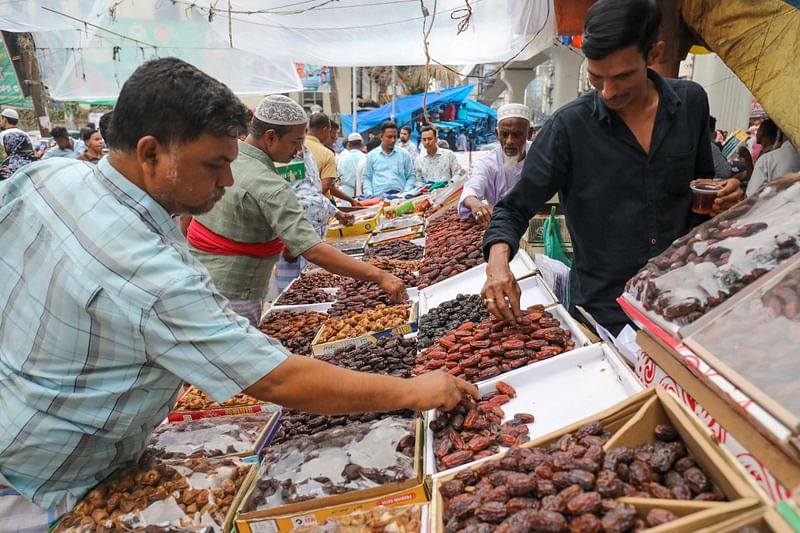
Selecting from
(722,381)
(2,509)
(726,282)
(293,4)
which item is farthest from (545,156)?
(293,4)

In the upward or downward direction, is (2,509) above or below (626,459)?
below

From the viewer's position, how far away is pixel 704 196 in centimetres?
226

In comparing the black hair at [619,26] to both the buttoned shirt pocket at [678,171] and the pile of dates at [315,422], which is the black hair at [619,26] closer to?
the buttoned shirt pocket at [678,171]

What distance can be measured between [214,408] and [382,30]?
590cm

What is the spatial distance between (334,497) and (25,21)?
8.01 m

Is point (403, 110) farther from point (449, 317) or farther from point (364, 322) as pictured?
point (449, 317)

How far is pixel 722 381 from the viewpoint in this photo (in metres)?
1.14

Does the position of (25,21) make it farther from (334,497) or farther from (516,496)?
(516,496)

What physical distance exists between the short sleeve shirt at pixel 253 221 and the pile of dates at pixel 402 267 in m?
1.02

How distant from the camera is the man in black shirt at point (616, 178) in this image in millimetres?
2234

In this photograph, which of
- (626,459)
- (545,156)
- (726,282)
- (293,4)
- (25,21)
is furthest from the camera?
(25,21)

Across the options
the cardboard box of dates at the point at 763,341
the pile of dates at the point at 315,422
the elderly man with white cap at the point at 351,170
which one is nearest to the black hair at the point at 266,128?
the pile of dates at the point at 315,422

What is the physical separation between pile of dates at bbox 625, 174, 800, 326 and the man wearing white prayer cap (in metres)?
1.87

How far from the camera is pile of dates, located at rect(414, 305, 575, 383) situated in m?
2.08
